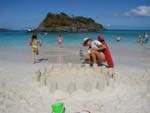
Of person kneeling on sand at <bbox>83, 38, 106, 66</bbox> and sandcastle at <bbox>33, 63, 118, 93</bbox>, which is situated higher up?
person kneeling on sand at <bbox>83, 38, 106, 66</bbox>

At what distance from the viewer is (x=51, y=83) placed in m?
6.81

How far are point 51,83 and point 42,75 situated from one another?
855 millimetres

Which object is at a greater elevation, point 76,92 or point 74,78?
point 74,78

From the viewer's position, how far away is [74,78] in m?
7.23

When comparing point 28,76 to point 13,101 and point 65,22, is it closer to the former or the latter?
point 13,101

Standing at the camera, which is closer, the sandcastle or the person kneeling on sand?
the sandcastle

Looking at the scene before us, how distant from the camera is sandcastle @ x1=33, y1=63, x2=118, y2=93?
6703mm

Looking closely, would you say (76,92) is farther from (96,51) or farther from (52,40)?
(52,40)

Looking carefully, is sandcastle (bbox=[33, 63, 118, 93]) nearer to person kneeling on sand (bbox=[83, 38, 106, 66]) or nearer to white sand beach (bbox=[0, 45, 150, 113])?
white sand beach (bbox=[0, 45, 150, 113])

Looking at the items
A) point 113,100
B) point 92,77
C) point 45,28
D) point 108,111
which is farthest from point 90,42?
point 45,28

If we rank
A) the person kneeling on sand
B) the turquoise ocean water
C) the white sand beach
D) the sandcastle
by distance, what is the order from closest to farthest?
the white sand beach
the sandcastle
the person kneeling on sand
the turquoise ocean water

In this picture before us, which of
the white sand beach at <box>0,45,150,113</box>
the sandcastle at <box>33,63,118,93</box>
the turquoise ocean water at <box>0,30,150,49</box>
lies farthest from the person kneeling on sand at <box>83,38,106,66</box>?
the turquoise ocean water at <box>0,30,150,49</box>

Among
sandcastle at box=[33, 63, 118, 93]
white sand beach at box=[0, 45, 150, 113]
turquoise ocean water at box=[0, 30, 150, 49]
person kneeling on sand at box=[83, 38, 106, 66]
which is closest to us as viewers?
white sand beach at box=[0, 45, 150, 113]

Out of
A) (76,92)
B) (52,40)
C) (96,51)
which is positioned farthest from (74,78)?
(52,40)
